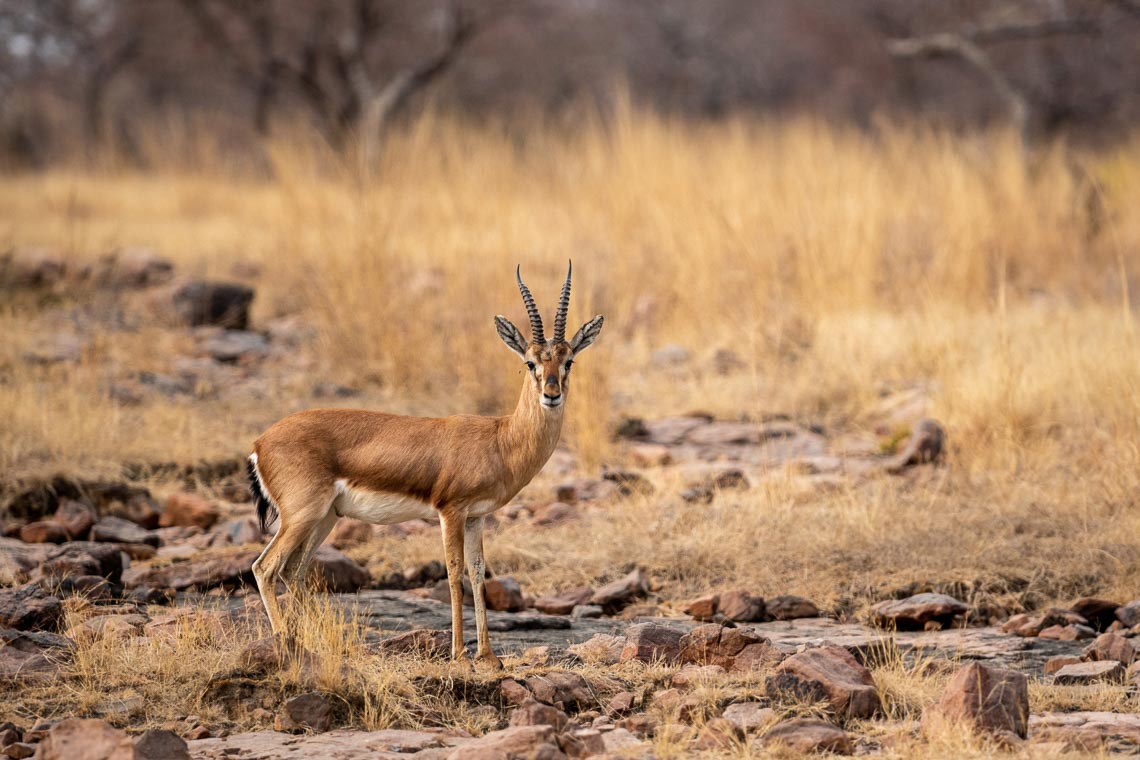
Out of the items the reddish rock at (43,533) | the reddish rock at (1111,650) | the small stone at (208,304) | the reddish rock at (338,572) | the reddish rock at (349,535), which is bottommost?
the reddish rock at (1111,650)

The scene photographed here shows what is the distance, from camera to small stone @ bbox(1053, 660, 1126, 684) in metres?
4.81

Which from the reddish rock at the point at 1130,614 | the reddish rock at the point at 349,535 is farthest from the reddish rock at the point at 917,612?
the reddish rock at the point at 349,535

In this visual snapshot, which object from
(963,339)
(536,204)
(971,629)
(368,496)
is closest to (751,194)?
(536,204)

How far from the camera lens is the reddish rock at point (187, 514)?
7.03 meters

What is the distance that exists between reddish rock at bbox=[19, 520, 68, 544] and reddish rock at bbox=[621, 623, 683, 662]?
304cm

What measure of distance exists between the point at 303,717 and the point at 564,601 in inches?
75.7

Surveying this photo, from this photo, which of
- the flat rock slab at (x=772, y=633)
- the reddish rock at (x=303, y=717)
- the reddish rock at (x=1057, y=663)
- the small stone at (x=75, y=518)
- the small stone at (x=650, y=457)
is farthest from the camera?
the small stone at (x=650, y=457)

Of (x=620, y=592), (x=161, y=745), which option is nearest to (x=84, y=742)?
(x=161, y=745)

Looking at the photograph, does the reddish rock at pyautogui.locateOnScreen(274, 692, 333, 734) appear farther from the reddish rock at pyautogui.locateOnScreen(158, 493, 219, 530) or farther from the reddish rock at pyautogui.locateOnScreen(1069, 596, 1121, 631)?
the reddish rock at pyautogui.locateOnScreen(1069, 596, 1121, 631)

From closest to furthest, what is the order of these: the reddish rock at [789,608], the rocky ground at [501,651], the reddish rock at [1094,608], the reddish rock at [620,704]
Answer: the rocky ground at [501,651] → the reddish rock at [620,704] → the reddish rock at [1094,608] → the reddish rock at [789,608]

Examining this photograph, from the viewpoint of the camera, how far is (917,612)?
5715 millimetres

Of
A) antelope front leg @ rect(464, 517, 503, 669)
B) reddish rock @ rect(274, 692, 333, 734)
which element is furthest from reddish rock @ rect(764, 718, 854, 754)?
reddish rock @ rect(274, 692, 333, 734)

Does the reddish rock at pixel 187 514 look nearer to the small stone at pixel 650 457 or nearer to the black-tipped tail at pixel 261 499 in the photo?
the black-tipped tail at pixel 261 499

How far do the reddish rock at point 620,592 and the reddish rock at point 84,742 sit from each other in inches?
102
